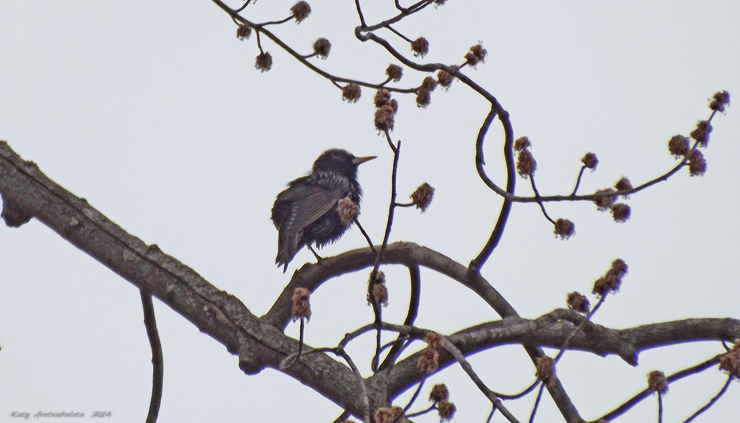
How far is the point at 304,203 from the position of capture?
557 centimetres

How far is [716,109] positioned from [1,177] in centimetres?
306

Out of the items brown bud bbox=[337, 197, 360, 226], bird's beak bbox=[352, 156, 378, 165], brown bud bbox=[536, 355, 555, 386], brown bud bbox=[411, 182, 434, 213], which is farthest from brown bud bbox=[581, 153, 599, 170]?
bird's beak bbox=[352, 156, 378, 165]

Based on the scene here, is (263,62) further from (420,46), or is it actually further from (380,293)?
(380,293)

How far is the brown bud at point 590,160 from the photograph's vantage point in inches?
120

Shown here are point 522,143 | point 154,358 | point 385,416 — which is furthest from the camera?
point 154,358

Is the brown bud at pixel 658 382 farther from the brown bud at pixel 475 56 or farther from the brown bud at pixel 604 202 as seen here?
the brown bud at pixel 475 56

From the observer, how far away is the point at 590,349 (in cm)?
360

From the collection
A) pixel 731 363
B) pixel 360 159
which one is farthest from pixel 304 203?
pixel 731 363

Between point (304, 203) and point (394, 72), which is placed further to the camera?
point (304, 203)

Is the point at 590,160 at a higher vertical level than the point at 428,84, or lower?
lower

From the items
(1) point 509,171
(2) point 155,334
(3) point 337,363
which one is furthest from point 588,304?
(2) point 155,334

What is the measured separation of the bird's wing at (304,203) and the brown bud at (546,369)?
Result: 3022 millimetres

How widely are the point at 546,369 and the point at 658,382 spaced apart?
0.36 meters

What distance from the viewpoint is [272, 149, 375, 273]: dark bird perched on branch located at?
5340 mm
